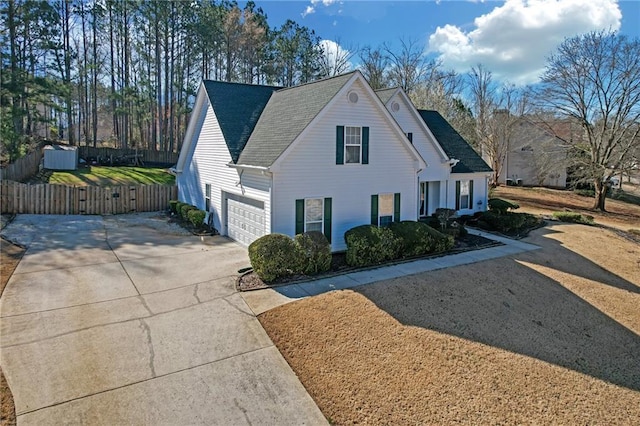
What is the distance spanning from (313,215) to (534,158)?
31770 mm

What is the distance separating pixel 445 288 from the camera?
11.8 m

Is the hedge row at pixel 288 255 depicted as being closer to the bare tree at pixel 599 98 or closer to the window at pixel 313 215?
the window at pixel 313 215

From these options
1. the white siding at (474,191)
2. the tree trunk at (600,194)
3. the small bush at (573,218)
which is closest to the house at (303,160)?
the white siding at (474,191)

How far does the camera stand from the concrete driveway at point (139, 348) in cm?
649

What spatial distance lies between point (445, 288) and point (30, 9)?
2958 centimetres

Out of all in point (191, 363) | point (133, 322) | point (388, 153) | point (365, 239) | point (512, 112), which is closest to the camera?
point (191, 363)

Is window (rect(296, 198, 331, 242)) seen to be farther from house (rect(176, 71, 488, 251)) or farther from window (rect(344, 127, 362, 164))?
window (rect(344, 127, 362, 164))

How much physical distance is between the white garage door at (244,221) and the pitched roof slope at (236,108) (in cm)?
196

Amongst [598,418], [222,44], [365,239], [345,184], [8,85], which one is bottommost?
[598,418]

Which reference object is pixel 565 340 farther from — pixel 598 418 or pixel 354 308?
pixel 354 308

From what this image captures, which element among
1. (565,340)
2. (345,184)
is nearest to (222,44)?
(345,184)

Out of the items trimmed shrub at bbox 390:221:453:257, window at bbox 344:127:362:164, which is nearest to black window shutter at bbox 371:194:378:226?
trimmed shrub at bbox 390:221:453:257

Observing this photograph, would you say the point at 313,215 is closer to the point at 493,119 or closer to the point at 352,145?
the point at 352,145

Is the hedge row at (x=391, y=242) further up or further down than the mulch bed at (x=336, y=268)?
further up
